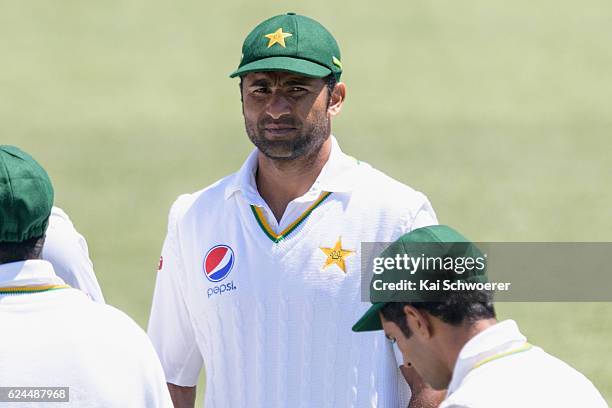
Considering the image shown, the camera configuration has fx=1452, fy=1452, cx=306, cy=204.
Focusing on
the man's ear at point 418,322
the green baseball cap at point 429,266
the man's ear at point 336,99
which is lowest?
the man's ear at point 418,322

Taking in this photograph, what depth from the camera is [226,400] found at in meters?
4.52

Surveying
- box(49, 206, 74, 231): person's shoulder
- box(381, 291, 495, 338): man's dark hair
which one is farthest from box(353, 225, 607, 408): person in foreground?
box(49, 206, 74, 231): person's shoulder

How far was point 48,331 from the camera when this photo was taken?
3508mm

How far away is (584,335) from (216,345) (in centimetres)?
517

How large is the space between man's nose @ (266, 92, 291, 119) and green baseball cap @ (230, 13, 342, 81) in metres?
0.11

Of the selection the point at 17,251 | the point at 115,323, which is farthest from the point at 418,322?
the point at 17,251

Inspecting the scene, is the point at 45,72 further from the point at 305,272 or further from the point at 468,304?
the point at 468,304

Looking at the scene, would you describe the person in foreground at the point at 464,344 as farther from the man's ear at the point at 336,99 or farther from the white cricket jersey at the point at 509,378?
the man's ear at the point at 336,99

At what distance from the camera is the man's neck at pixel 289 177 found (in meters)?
4.69

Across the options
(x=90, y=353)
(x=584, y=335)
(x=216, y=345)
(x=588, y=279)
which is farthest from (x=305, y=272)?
(x=588, y=279)

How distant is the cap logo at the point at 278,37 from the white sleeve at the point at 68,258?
88 cm

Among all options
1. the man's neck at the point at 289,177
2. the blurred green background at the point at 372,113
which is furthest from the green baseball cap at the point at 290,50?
the blurred green background at the point at 372,113

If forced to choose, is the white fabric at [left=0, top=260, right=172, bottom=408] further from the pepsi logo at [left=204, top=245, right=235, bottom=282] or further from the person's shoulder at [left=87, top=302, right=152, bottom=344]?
the pepsi logo at [left=204, top=245, right=235, bottom=282]

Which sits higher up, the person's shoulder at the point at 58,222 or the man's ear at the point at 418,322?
the person's shoulder at the point at 58,222
